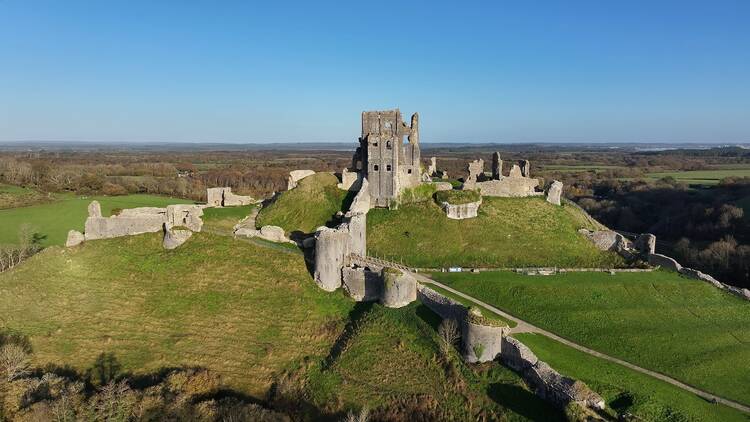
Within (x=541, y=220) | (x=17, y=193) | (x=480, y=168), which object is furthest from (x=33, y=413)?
(x=17, y=193)

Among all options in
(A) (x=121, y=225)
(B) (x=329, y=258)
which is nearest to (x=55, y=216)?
(A) (x=121, y=225)

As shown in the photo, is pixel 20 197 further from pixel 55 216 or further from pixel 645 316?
pixel 645 316

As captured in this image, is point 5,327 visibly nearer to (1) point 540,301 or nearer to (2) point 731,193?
(1) point 540,301

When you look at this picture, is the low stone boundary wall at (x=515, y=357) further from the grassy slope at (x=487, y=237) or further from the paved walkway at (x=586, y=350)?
the grassy slope at (x=487, y=237)

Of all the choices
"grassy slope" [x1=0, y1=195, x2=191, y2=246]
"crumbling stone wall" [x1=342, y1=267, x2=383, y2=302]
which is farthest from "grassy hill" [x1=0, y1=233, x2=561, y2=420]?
"grassy slope" [x1=0, y1=195, x2=191, y2=246]

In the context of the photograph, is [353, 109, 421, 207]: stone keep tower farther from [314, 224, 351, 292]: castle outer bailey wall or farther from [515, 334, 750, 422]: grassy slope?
[515, 334, 750, 422]: grassy slope

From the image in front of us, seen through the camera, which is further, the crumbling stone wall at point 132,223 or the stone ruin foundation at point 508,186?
the stone ruin foundation at point 508,186

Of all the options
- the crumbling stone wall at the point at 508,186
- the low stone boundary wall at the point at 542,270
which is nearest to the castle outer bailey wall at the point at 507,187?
the crumbling stone wall at the point at 508,186
